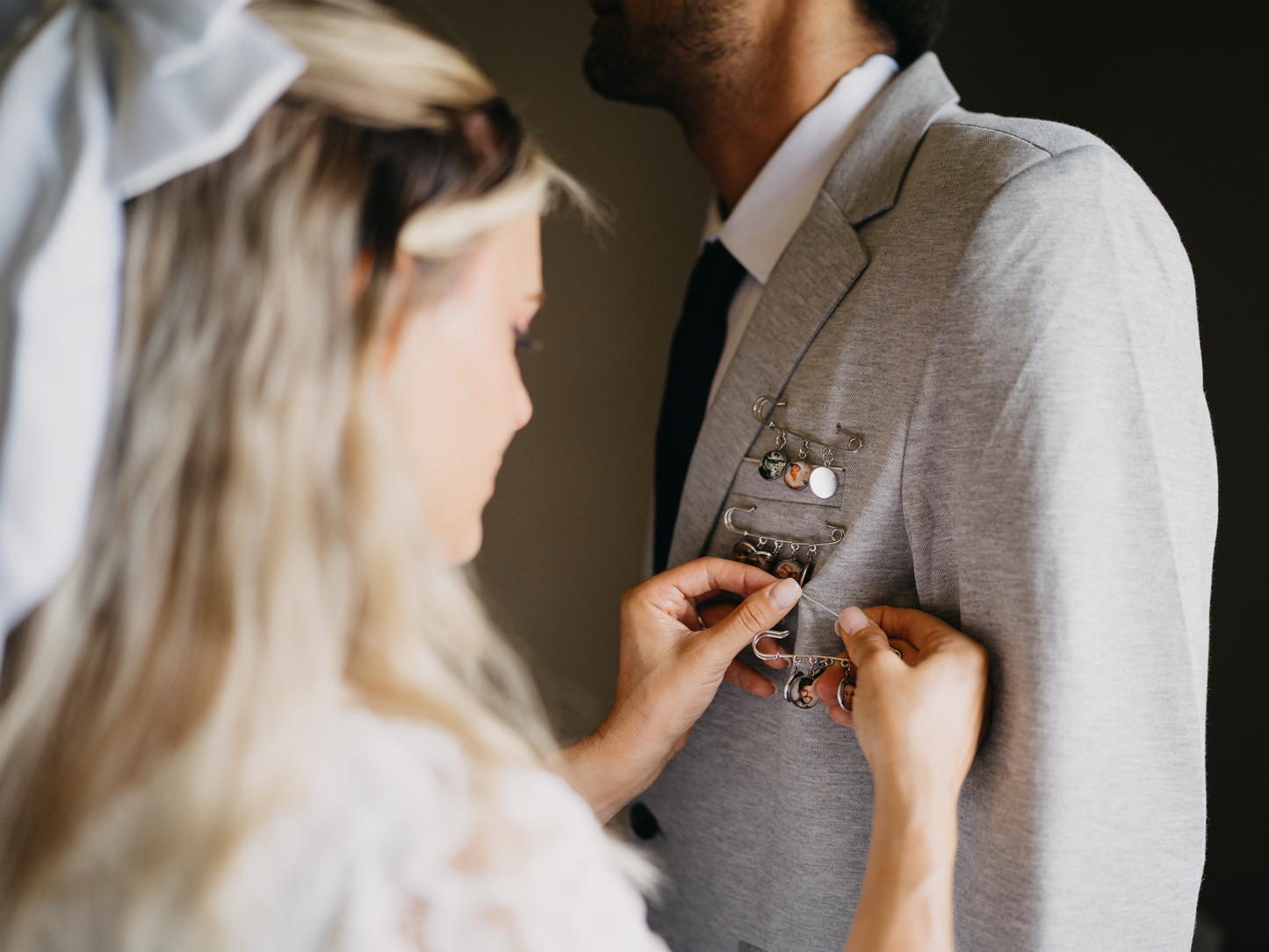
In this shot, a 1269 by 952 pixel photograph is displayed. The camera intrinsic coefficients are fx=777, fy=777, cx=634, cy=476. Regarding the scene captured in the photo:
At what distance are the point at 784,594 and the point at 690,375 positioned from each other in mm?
417

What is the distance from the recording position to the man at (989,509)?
2.31 ft

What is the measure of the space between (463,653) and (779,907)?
561 millimetres

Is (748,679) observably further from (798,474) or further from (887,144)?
(887,144)

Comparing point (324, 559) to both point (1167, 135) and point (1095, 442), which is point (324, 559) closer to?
point (1095, 442)

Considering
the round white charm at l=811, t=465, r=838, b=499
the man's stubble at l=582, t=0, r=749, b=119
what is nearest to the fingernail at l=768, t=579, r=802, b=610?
the round white charm at l=811, t=465, r=838, b=499

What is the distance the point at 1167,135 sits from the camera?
157cm

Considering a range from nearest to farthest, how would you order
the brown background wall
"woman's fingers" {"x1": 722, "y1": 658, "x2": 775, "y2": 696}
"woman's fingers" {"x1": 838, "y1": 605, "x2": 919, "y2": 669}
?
1. "woman's fingers" {"x1": 838, "y1": 605, "x2": 919, "y2": 669}
2. "woman's fingers" {"x1": 722, "y1": 658, "x2": 775, "y2": 696}
3. the brown background wall

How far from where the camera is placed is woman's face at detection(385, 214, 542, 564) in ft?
2.12

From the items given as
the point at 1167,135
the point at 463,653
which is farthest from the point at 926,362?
the point at 1167,135

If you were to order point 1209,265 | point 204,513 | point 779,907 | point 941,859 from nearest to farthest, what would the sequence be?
1. point 204,513
2. point 941,859
3. point 779,907
4. point 1209,265

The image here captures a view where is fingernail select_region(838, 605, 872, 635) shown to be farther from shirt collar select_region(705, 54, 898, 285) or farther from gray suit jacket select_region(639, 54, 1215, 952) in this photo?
shirt collar select_region(705, 54, 898, 285)

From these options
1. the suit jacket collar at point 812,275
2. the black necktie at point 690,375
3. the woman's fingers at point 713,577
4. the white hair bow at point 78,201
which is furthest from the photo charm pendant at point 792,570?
the white hair bow at point 78,201

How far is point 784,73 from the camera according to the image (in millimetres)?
1159

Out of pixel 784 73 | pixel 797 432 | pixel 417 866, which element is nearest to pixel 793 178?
pixel 784 73
